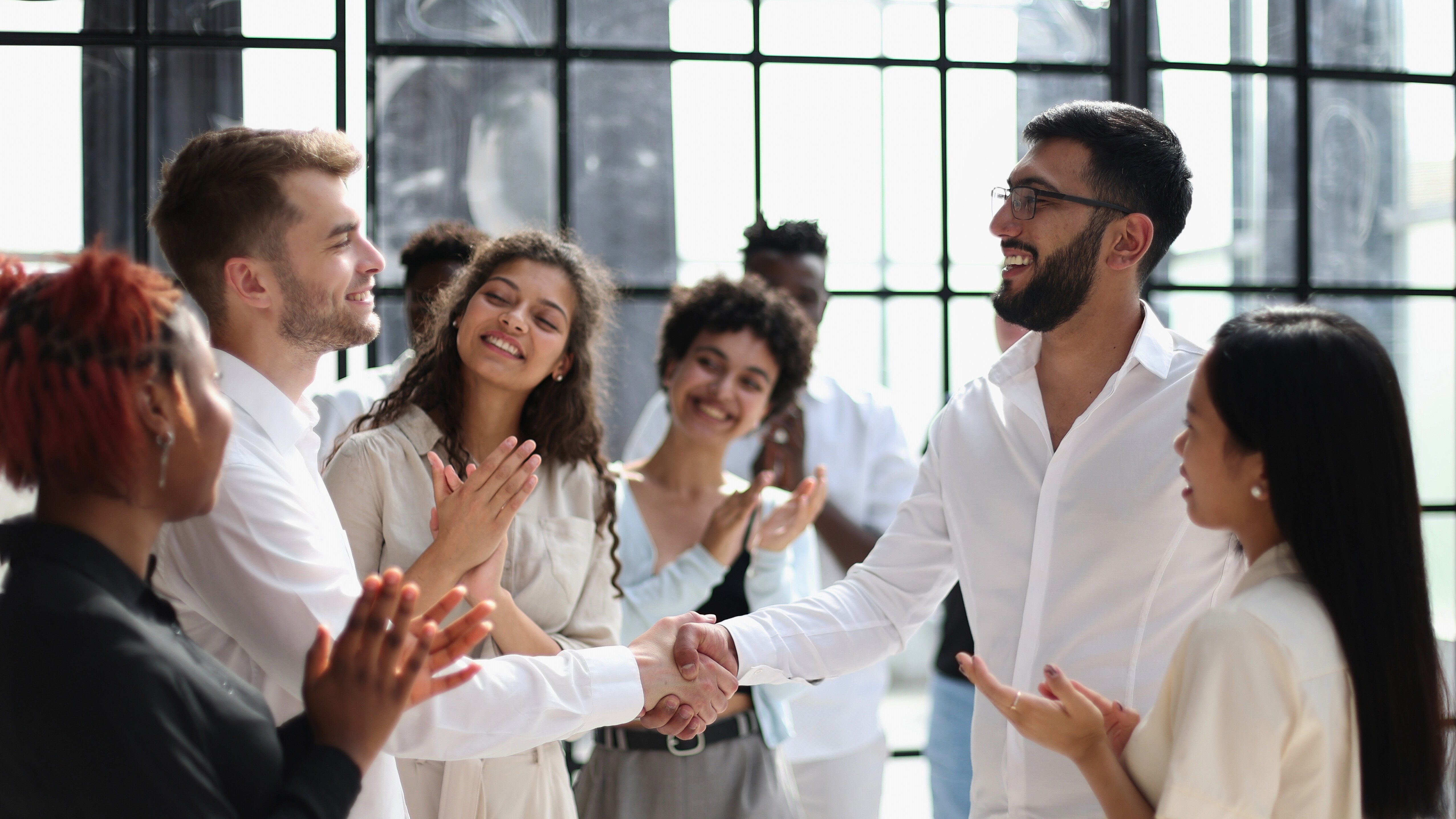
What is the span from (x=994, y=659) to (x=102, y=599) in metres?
1.48

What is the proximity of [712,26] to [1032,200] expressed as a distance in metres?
1.78

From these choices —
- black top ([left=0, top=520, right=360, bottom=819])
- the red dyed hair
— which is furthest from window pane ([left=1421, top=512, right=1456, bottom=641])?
the red dyed hair

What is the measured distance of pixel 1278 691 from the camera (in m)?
1.34

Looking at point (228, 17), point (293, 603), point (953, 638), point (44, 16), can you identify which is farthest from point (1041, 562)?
point (44, 16)

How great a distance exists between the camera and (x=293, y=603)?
60.8 inches

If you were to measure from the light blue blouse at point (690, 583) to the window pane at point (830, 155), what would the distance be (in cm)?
118

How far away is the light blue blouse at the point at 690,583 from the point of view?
2.60 meters

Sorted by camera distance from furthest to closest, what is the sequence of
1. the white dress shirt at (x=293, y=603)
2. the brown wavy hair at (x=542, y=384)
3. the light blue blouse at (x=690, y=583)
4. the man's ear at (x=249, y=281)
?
1. the light blue blouse at (x=690, y=583)
2. the brown wavy hair at (x=542, y=384)
3. the man's ear at (x=249, y=281)
4. the white dress shirt at (x=293, y=603)

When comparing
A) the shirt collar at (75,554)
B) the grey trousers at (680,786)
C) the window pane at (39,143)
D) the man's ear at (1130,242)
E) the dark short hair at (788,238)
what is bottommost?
the grey trousers at (680,786)

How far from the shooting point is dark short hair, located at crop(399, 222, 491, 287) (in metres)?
3.14

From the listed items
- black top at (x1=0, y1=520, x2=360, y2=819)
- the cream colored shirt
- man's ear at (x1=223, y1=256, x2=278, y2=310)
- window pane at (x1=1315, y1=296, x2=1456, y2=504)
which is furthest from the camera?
window pane at (x1=1315, y1=296, x2=1456, y2=504)

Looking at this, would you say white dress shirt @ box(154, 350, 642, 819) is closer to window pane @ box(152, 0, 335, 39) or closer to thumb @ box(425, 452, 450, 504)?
thumb @ box(425, 452, 450, 504)

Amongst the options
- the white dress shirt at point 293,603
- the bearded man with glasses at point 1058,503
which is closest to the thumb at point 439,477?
the white dress shirt at point 293,603

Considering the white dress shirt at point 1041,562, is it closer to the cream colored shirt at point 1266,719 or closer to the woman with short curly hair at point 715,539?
the woman with short curly hair at point 715,539
